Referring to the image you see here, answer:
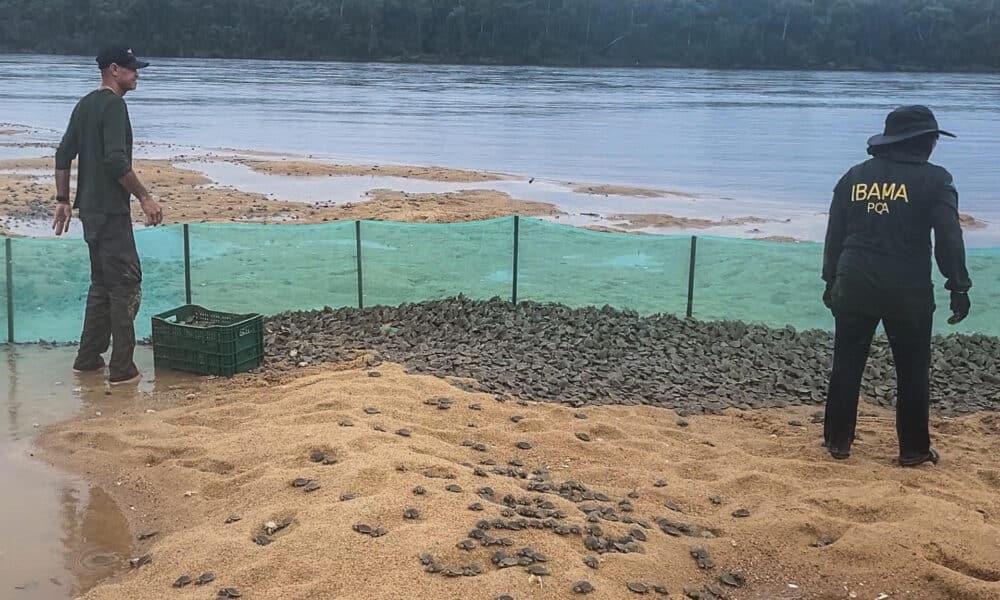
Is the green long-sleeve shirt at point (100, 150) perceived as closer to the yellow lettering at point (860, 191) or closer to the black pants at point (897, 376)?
the yellow lettering at point (860, 191)

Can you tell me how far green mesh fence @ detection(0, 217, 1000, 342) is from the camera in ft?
31.8

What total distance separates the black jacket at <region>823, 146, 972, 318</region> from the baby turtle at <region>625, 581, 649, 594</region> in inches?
94.4

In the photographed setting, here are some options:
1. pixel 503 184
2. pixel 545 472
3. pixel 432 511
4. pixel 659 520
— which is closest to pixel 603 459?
pixel 545 472

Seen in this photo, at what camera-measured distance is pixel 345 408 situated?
6.61 meters

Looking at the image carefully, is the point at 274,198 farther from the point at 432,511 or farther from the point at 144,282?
the point at 432,511

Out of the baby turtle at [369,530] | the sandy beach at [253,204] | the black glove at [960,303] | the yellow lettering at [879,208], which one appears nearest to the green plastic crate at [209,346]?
the baby turtle at [369,530]

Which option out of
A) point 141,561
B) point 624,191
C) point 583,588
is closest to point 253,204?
point 624,191

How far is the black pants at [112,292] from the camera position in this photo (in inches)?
289

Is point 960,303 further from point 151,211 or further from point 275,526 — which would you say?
point 151,211

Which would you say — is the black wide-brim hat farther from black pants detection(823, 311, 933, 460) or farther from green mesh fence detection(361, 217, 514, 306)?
green mesh fence detection(361, 217, 514, 306)

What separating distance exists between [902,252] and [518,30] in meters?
109

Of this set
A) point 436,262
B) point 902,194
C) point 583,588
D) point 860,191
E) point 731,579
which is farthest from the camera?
point 436,262

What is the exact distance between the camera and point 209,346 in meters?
7.71

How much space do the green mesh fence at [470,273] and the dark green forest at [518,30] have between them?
99.9m
